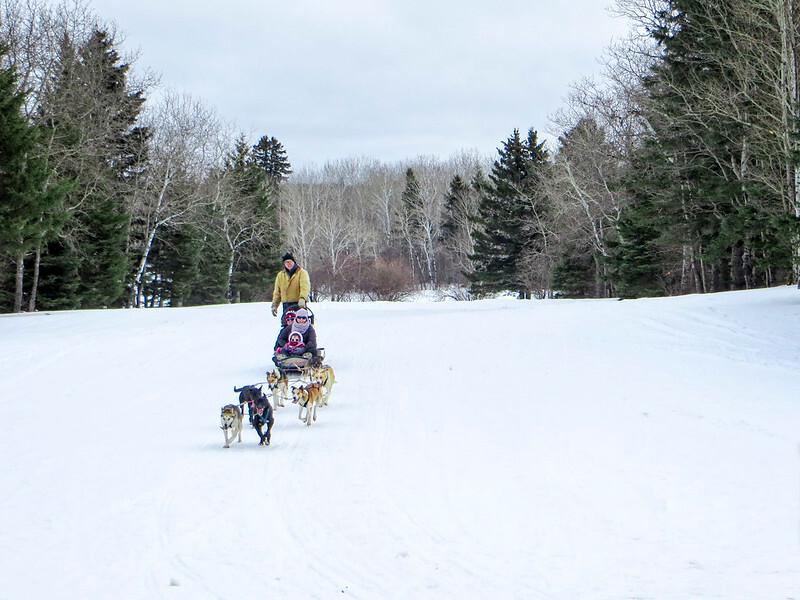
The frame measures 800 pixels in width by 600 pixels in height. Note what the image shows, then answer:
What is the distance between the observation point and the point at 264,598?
458 centimetres

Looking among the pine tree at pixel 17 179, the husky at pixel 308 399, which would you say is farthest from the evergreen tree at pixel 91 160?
the husky at pixel 308 399

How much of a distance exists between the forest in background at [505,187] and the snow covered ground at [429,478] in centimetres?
628

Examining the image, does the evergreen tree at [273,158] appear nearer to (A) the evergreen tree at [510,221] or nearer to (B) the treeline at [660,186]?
(B) the treeline at [660,186]

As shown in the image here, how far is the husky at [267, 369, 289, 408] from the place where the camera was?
10.5 meters

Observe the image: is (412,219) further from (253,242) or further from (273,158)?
(253,242)

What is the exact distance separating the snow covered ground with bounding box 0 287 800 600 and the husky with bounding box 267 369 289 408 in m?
0.28

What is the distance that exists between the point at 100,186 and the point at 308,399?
90.0 feet

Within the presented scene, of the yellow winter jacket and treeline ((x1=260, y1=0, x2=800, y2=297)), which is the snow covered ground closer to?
the yellow winter jacket

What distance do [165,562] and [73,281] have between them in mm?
Result: 28709

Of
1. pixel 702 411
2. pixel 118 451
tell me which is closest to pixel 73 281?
pixel 118 451

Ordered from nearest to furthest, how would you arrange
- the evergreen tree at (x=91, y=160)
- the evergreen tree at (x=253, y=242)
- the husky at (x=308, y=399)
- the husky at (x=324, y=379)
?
the husky at (x=308, y=399) < the husky at (x=324, y=379) < the evergreen tree at (x=91, y=160) < the evergreen tree at (x=253, y=242)

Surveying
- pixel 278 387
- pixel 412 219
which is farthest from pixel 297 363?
pixel 412 219

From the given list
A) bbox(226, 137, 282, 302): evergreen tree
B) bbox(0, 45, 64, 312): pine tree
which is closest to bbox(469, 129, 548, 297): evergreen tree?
bbox(226, 137, 282, 302): evergreen tree

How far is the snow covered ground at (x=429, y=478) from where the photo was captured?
4902 millimetres
